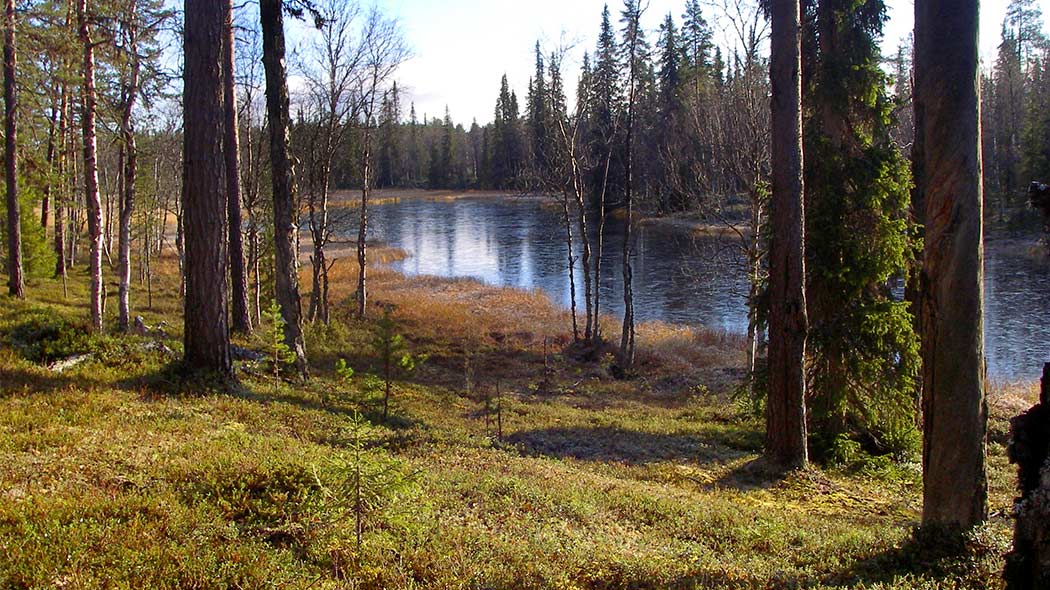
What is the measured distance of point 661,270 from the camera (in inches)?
1355

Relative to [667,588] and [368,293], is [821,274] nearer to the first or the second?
[667,588]

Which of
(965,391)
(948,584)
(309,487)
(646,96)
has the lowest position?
(948,584)

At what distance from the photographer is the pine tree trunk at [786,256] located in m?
9.19

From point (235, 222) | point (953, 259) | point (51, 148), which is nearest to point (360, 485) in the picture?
point (953, 259)

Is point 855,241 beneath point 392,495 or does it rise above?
above

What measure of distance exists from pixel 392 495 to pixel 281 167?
350 inches

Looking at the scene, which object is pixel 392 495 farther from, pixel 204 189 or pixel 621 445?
pixel 621 445

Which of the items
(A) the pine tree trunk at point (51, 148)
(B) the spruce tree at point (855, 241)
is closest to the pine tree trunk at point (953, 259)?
(B) the spruce tree at point (855, 241)

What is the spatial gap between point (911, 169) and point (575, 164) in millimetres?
10857

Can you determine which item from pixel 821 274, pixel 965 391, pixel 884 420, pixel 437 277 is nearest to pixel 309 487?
pixel 965 391

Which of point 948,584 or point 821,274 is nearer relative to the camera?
point 948,584

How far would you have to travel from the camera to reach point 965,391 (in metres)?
5.12

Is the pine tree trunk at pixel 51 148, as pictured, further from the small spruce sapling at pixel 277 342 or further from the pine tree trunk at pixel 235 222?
the small spruce sapling at pixel 277 342

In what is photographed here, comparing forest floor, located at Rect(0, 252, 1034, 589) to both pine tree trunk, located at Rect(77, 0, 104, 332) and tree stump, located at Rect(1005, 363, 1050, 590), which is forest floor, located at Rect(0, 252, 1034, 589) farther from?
pine tree trunk, located at Rect(77, 0, 104, 332)
